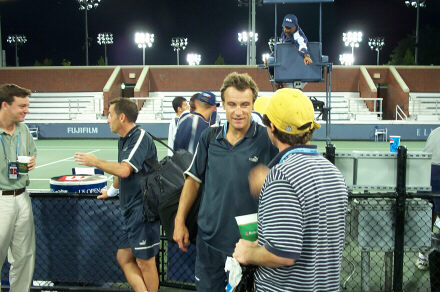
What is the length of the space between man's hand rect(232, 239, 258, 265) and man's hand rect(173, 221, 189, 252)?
3.27 feet

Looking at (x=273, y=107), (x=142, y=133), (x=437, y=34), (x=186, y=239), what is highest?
(x=437, y=34)

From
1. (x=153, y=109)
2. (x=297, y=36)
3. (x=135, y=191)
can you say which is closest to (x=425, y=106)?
(x=153, y=109)

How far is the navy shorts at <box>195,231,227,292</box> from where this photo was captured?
2.83 metres

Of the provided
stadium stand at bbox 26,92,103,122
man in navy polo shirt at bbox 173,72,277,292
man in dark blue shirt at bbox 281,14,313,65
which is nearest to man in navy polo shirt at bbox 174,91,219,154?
man in navy polo shirt at bbox 173,72,277,292

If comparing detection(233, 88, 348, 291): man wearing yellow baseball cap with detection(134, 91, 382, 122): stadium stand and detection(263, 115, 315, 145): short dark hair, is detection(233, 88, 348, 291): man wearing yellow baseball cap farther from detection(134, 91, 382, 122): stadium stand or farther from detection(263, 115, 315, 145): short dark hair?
detection(134, 91, 382, 122): stadium stand

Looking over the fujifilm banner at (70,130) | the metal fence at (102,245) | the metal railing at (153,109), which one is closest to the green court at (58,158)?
the fujifilm banner at (70,130)

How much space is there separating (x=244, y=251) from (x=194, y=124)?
300cm

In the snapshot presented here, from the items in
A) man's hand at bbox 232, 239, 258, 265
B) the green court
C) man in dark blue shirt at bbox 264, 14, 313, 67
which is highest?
man in dark blue shirt at bbox 264, 14, 313, 67

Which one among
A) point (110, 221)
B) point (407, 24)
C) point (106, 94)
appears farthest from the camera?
point (407, 24)

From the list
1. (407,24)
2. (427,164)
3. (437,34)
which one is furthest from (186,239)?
(407,24)

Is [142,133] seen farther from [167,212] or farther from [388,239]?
[388,239]

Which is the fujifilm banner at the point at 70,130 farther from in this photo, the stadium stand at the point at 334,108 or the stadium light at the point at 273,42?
the stadium light at the point at 273,42

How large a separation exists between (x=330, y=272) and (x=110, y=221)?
2.89m

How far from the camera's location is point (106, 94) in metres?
28.9
